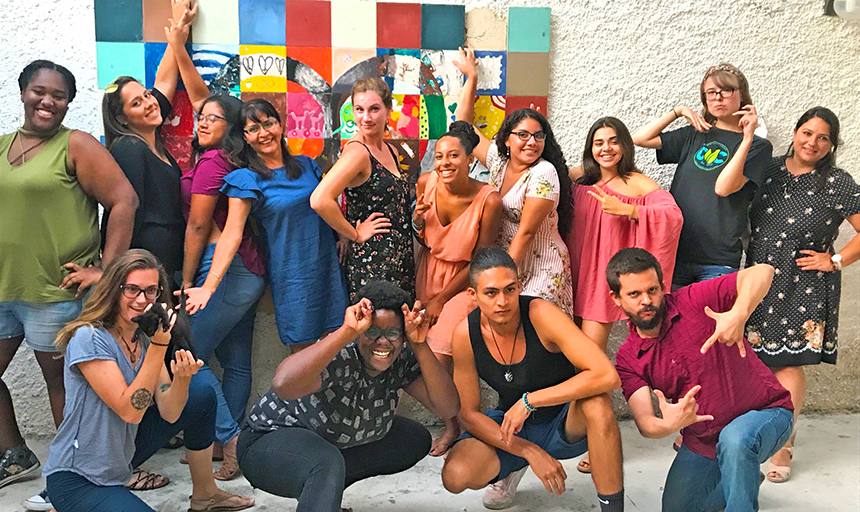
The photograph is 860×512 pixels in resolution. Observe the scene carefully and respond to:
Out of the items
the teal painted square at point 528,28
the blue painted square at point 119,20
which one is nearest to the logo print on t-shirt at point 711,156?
the teal painted square at point 528,28

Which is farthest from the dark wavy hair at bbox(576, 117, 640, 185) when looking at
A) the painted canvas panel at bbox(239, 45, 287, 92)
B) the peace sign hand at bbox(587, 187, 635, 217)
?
the painted canvas panel at bbox(239, 45, 287, 92)

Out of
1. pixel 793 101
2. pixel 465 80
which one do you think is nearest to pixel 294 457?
pixel 465 80

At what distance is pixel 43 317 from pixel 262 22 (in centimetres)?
164

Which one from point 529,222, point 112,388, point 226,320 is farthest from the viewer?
point 226,320

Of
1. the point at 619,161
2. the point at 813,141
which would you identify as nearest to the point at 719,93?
the point at 813,141

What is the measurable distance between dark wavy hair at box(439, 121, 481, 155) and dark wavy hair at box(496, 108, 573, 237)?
13 cm

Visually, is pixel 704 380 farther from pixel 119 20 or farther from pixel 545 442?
pixel 119 20

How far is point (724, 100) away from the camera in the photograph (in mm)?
3420

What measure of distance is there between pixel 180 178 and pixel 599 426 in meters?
2.02

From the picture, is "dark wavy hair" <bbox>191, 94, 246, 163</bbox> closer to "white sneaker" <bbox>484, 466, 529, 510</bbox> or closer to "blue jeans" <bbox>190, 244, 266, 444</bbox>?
"blue jeans" <bbox>190, 244, 266, 444</bbox>

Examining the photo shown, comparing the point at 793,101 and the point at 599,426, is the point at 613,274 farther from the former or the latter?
the point at 793,101

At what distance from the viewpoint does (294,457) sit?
248 centimetres

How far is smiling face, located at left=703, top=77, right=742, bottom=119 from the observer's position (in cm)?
341

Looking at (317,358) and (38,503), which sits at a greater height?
(317,358)
